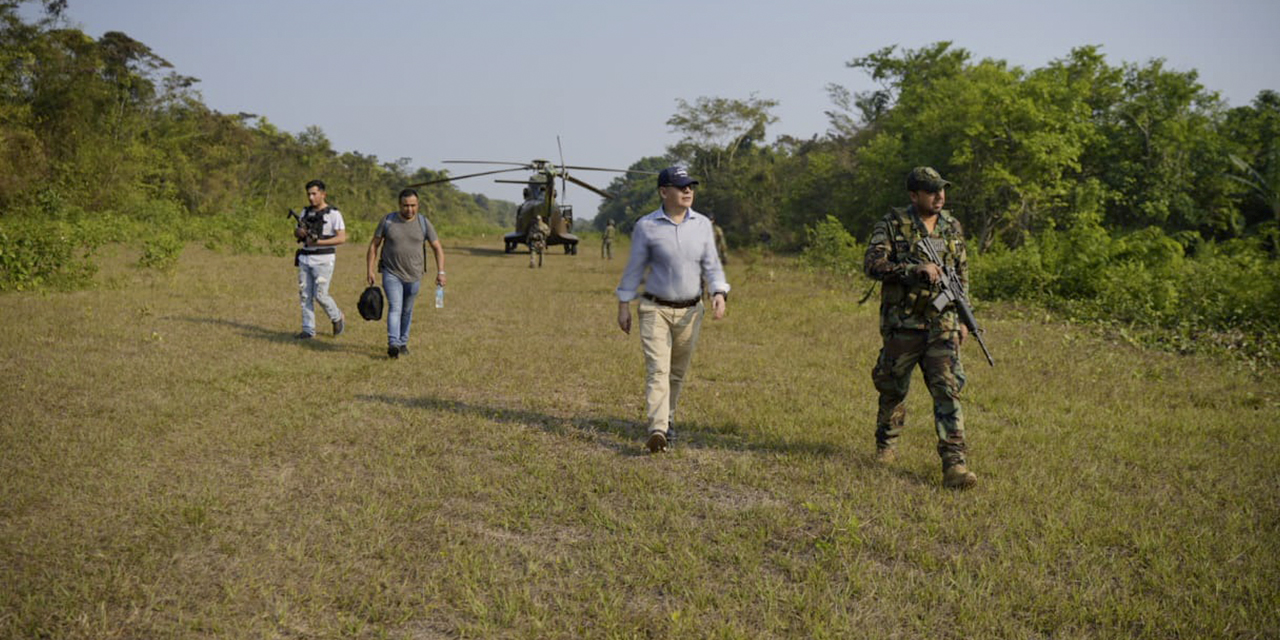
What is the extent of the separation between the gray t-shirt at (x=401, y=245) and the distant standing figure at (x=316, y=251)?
0.82 meters

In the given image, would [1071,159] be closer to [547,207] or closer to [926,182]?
[547,207]

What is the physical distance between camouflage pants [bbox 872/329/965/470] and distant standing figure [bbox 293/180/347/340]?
6877mm

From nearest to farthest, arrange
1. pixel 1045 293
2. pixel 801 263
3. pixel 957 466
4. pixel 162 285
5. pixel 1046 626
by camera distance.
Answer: pixel 1046 626 < pixel 957 466 < pixel 162 285 < pixel 1045 293 < pixel 801 263

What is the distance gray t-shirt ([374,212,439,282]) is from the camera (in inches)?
352

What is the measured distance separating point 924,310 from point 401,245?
6.11 metres

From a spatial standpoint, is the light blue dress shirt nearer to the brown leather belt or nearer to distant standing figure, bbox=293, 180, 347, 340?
the brown leather belt

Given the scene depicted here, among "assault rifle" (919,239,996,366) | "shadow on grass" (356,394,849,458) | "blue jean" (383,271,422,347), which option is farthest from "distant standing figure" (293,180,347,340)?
"assault rifle" (919,239,996,366)

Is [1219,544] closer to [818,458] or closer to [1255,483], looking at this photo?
[1255,483]

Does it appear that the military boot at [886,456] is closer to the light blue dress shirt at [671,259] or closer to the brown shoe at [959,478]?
the brown shoe at [959,478]

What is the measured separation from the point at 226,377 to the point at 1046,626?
724 centimetres

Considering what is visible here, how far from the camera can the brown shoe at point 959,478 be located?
4922 mm

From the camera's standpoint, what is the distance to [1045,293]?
616 inches

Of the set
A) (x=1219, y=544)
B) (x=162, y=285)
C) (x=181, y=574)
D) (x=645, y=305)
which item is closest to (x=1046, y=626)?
(x=1219, y=544)

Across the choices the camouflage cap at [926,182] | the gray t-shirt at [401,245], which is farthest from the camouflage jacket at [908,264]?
the gray t-shirt at [401,245]
